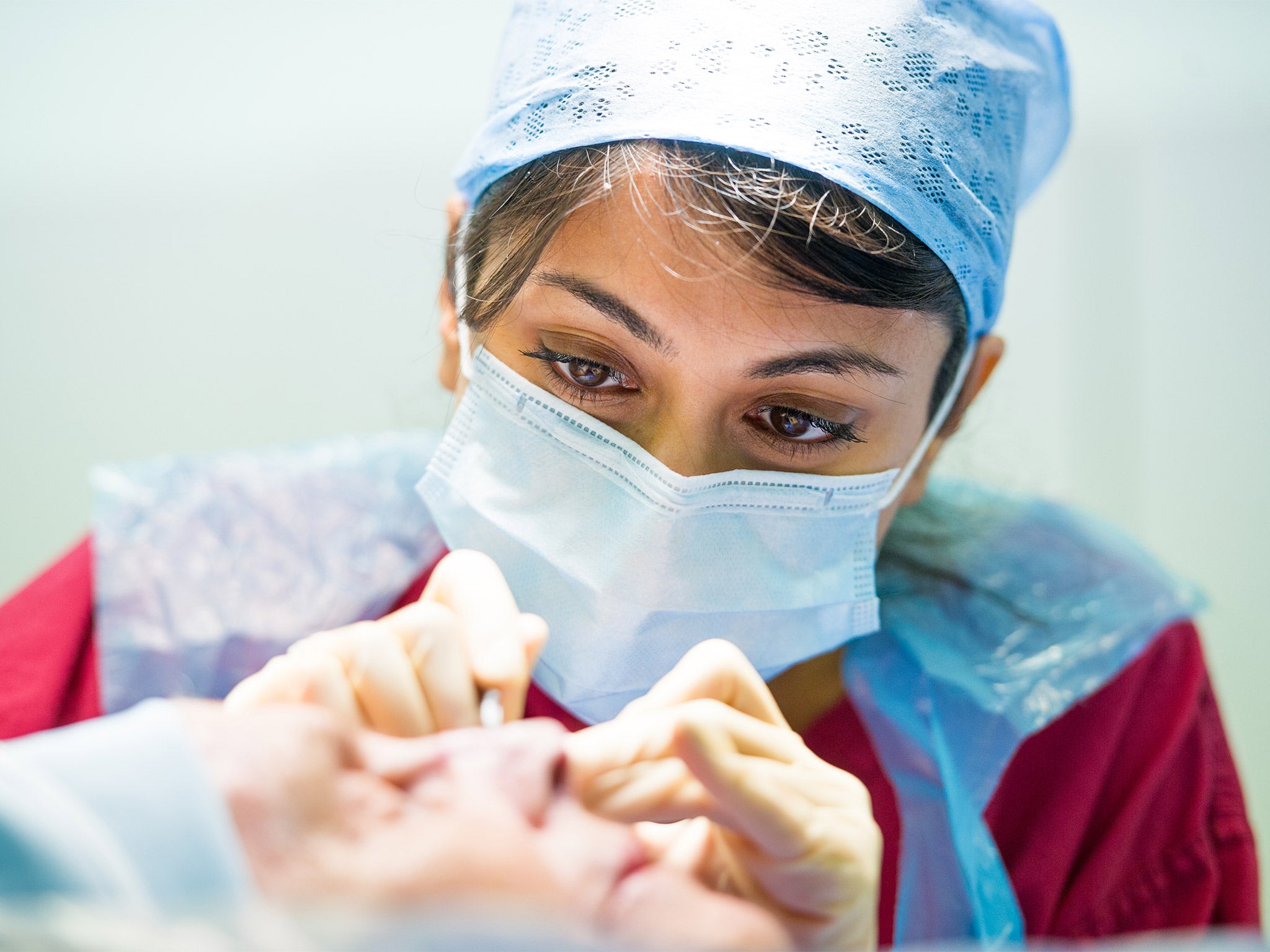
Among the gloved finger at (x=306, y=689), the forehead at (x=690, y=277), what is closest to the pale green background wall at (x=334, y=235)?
the forehead at (x=690, y=277)

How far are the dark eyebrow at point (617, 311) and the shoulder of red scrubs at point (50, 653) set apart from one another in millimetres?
631

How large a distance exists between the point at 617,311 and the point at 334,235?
0.95 meters

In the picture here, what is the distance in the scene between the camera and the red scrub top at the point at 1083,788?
99 centimetres

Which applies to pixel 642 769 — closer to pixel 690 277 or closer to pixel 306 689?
pixel 306 689

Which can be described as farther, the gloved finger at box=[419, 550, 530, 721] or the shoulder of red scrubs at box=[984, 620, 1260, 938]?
the shoulder of red scrubs at box=[984, 620, 1260, 938]

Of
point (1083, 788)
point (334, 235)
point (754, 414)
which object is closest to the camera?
point (754, 414)

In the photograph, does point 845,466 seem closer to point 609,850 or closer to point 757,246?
point 757,246

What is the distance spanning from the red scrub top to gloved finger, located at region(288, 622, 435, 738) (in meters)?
0.45

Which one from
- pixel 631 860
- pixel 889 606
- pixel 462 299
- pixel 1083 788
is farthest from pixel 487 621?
pixel 1083 788

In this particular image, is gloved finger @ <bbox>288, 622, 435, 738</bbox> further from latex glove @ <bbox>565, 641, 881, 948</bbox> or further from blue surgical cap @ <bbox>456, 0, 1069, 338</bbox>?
blue surgical cap @ <bbox>456, 0, 1069, 338</bbox>

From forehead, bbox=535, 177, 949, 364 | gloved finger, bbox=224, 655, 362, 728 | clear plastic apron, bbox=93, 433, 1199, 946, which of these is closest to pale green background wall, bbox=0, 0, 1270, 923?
clear plastic apron, bbox=93, 433, 1199, 946

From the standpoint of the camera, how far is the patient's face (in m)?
0.41

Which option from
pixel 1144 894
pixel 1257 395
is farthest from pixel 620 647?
pixel 1257 395

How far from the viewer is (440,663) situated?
561mm
